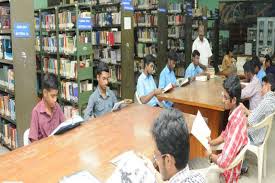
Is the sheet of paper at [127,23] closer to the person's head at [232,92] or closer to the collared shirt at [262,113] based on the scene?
the collared shirt at [262,113]

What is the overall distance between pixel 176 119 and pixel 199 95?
274 centimetres

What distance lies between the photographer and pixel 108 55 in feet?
22.9

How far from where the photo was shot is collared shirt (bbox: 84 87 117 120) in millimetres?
3494

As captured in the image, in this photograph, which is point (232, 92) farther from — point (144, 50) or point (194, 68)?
point (144, 50)

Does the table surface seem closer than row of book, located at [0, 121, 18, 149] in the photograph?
Yes

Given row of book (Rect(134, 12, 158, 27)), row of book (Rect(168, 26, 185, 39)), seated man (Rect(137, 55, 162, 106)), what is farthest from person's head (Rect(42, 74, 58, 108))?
row of book (Rect(168, 26, 185, 39))

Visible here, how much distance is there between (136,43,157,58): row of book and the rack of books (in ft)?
13.0

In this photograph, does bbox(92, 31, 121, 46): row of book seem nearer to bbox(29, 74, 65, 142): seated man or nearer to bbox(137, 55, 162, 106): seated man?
bbox(137, 55, 162, 106): seated man

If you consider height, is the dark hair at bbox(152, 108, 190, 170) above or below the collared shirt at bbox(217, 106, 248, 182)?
above

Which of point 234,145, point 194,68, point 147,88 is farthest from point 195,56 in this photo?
point 234,145

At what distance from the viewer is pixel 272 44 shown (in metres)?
10.6

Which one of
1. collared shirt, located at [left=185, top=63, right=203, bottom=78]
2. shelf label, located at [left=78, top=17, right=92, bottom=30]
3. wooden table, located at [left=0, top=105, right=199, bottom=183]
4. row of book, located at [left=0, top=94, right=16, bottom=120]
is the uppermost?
shelf label, located at [left=78, top=17, right=92, bottom=30]

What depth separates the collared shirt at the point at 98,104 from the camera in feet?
11.5

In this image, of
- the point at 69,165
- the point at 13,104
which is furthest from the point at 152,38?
the point at 69,165
